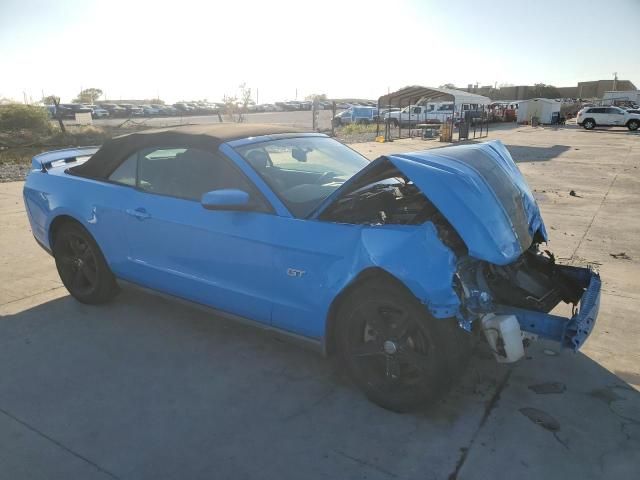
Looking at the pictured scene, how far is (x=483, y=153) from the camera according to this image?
129 inches

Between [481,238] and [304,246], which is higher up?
[481,238]

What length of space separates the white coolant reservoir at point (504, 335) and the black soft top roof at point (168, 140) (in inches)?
82.1

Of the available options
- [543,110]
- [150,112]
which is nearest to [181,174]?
[543,110]

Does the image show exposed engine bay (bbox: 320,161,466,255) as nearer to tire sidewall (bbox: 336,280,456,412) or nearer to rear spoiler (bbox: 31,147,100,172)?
tire sidewall (bbox: 336,280,456,412)

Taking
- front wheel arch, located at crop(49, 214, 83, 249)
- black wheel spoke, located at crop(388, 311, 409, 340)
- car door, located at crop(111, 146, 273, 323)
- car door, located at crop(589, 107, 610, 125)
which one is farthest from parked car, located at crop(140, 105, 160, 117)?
black wheel spoke, located at crop(388, 311, 409, 340)

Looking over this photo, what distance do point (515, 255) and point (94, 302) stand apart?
3.42 m

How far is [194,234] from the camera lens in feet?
11.1

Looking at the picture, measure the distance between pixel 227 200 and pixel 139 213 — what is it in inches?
39.4

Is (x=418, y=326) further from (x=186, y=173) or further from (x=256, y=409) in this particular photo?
(x=186, y=173)

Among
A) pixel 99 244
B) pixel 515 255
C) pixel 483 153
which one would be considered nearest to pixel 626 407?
pixel 515 255

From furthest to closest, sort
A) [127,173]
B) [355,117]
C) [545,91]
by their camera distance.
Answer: [545,91] < [355,117] < [127,173]

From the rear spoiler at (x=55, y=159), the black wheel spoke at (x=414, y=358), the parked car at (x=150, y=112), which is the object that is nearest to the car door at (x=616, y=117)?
Answer: the rear spoiler at (x=55, y=159)

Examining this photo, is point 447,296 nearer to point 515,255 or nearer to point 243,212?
point 515,255

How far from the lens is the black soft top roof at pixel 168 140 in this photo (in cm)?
355
